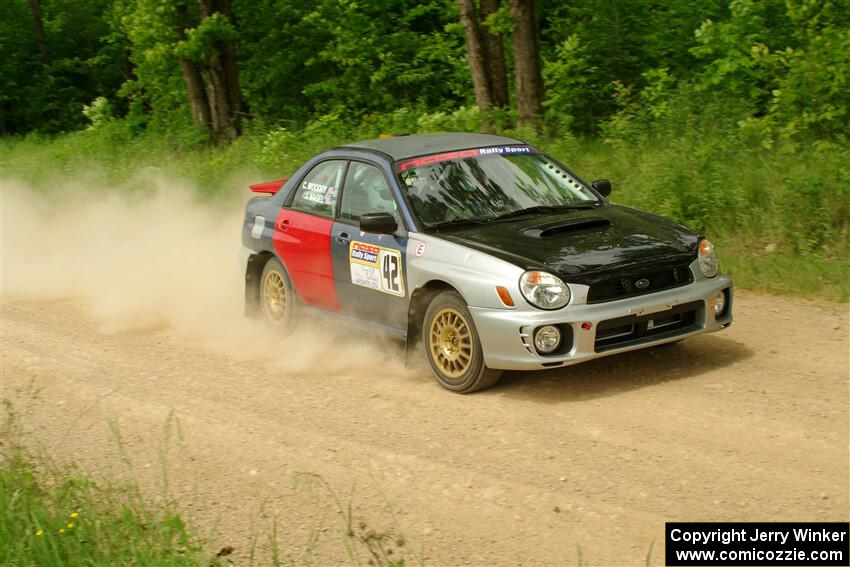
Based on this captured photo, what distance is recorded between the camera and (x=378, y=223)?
8.23 metres

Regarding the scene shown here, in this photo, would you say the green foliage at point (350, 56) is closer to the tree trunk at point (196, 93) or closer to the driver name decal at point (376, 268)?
the tree trunk at point (196, 93)

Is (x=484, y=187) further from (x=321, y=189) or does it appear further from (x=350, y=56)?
(x=350, y=56)

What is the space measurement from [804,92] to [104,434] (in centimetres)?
987

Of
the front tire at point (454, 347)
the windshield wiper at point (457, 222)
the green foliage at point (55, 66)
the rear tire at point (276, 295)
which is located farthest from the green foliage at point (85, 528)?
the green foliage at point (55, 66)

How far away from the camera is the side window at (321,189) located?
9.27 meters

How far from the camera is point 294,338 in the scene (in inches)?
380

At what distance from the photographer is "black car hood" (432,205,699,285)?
748 cm

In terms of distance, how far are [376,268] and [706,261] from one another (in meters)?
2.40

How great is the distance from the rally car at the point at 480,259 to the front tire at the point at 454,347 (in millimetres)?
10

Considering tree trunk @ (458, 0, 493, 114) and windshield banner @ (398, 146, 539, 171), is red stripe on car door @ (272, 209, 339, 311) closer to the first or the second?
windshield banner @ (398, 146, 539, 171)

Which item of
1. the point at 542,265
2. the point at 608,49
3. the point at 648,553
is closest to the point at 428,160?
the point at 542,265

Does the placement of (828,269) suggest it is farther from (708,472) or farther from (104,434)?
(104,434)

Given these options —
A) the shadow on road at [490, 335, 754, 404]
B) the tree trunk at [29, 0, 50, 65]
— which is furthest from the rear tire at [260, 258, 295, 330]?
the tree trunk at [29, 0, 50, 65]

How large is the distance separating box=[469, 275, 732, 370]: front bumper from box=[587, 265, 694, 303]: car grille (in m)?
0.05
